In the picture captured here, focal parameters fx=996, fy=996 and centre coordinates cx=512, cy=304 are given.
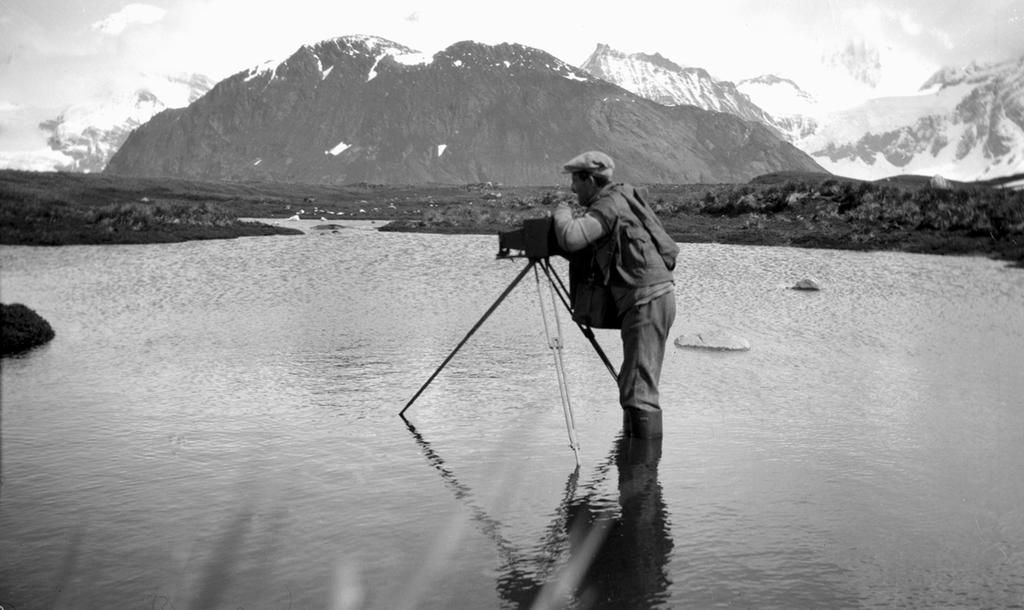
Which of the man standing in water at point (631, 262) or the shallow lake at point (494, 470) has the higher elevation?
the man standing in water at point (631, 262)

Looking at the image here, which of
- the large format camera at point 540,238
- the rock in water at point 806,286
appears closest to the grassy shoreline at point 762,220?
the rock in water at point 806,286

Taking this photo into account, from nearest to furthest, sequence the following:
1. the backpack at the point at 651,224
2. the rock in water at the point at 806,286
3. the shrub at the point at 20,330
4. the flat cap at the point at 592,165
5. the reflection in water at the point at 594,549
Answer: the reflection in water at the point at 594,549, the backpack at the point at 651,224, the flat cap at the point at 592,165, the shrub at the point at 20,330, the rock in water at the point at 806,286

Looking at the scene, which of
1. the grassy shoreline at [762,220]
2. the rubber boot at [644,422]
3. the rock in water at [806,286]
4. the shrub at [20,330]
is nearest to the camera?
the rubber boot at [644,422]

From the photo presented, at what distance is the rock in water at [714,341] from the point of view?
1653cm

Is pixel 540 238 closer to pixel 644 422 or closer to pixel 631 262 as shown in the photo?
pixel 631 262

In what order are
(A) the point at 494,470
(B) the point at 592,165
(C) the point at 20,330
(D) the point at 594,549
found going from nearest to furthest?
1. (D) the point at 594,549
2. (A) the point at 494,470
3. (B) the point at 592,165
4. (C) the point at 20,330

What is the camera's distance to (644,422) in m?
10.1

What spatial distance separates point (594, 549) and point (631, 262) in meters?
3.21

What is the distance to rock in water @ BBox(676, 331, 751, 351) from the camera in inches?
651

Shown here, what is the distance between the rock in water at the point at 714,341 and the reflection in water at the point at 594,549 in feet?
24.5

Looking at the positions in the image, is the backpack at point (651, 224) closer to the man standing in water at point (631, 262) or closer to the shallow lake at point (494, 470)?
the man standing in water at point (631, 262)

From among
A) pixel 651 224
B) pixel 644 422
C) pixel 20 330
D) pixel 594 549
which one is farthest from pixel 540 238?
pixel 20 330

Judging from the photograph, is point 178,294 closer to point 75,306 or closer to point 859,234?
point 75,306

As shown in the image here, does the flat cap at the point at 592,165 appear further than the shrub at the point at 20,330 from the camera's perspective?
No
